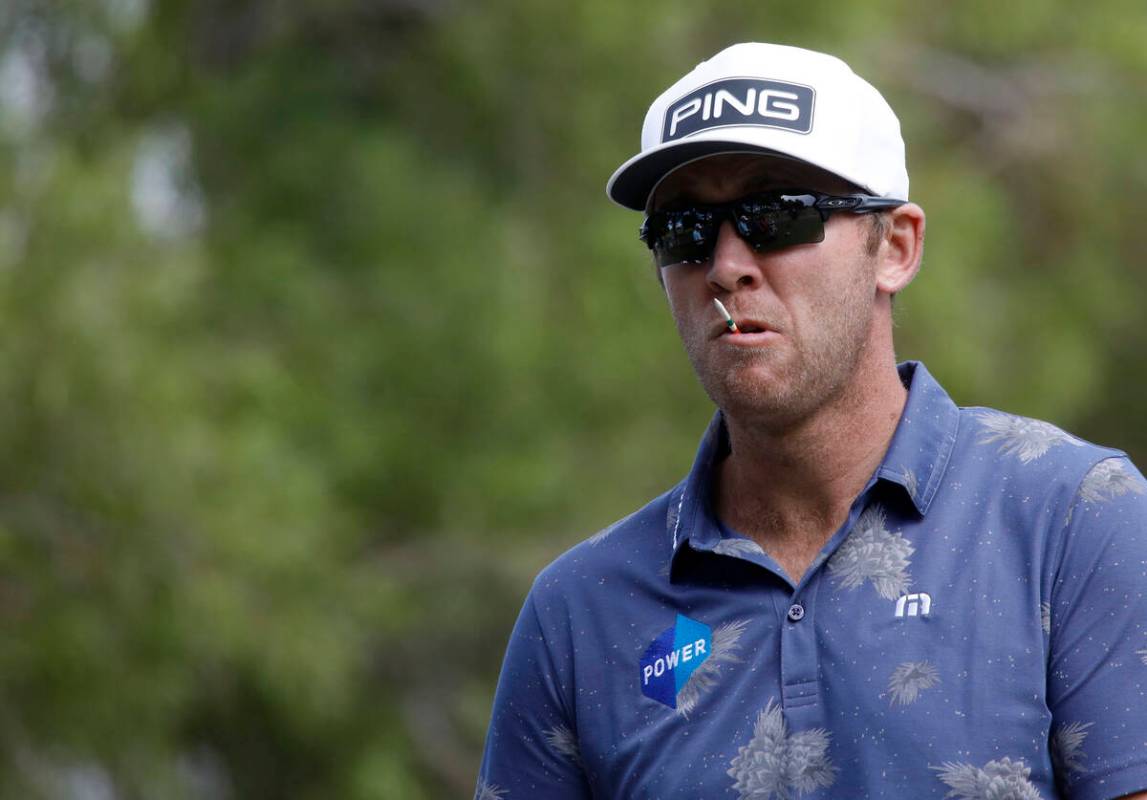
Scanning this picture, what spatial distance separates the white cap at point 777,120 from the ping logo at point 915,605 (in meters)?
0.55

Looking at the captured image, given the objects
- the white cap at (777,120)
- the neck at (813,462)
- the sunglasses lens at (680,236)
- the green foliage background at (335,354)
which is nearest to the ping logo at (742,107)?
the white cap at (777,120)

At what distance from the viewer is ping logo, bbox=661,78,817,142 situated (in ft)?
7.76

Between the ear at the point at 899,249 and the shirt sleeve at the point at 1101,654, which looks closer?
the shirt sleeve at the point at 1101,654

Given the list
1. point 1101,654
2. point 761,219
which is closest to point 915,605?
point 1101,654

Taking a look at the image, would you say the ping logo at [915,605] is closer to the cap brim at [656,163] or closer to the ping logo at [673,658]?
the ping logo at [673,658]

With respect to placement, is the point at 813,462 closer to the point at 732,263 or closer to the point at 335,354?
the point at 732,263

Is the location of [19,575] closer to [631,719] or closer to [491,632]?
[491,632]

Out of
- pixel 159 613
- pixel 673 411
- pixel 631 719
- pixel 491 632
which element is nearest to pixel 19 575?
pixel 159 613

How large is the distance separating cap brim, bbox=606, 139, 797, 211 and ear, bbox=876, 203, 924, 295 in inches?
8.2

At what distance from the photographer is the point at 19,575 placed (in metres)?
6.81

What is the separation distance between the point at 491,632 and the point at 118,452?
245cm

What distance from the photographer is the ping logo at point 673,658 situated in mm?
2295

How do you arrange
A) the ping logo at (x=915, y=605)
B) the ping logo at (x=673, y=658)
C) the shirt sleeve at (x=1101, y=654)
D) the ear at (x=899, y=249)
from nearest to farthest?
the shirt sleeve at (x=1101, y=654) < the ping logo at (x=915, y=605) < the ping logo at (x=673, y=658) < the ear at (x=899, y=249)

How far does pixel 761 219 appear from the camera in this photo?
2406mm
